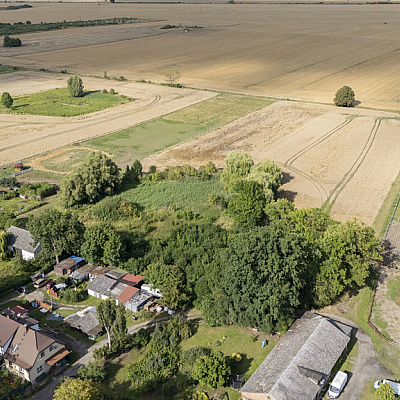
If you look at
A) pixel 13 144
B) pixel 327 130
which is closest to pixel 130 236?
pixel 13 144

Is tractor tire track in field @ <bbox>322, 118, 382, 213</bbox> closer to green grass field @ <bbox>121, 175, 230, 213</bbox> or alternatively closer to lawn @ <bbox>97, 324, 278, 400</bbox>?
green grass field @ <bbox>121, 175, 230, 213</bbox>

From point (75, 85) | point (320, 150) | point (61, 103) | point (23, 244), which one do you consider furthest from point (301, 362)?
point (75, 85)

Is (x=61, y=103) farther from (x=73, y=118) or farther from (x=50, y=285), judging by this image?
(x=50, y=285)

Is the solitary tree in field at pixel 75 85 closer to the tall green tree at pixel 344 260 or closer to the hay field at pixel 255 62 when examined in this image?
the hay field at pixel 255 62

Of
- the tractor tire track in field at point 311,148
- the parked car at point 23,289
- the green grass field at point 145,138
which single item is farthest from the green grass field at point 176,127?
the parked car at point 23,289

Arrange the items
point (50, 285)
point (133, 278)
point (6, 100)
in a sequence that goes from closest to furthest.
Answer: point (50, 285) < point (133, 278) < point (6, 100)

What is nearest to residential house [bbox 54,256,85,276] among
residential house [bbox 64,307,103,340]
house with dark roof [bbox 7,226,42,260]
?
house with dark roof [bbox 7,226,42,260]
